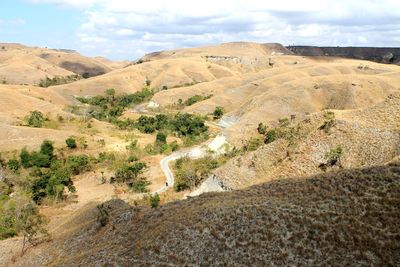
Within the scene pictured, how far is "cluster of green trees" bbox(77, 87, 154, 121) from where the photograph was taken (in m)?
126

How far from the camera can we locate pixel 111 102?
154875 millimetres

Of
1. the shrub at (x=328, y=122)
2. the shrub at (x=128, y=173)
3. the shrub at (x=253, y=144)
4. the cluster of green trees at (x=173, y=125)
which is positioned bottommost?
the cluster of green trees at (x=173, y=125)

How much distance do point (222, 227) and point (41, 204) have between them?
1542 inches

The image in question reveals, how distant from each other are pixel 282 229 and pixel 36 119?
8252cm

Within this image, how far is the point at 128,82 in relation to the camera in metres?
191

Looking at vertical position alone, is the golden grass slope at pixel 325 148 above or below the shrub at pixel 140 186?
above

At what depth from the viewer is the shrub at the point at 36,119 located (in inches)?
3755

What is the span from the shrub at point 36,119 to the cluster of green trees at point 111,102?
21.9m

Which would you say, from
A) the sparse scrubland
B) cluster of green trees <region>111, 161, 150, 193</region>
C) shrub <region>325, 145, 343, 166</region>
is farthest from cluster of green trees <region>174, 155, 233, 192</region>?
shrub <region>325, 145, 343, 166</region>

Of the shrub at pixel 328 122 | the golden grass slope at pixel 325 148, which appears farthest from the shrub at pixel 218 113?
the shrub at pixel 328 122

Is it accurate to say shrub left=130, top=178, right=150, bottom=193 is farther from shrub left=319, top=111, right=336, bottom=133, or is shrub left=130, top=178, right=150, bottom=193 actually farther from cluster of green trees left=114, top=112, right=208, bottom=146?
cluster of green trees left=114, top=112, right=208, bottom=146

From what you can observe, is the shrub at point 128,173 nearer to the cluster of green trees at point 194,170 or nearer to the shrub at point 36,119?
the cluster of green trees at point 194,170

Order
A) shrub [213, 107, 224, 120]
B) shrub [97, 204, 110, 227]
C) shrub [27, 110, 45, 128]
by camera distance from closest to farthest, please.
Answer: shrub [97, 204, 110, 227] → shrub [27, 110, 45, 128] → shrub [213, 107, 224, 120]

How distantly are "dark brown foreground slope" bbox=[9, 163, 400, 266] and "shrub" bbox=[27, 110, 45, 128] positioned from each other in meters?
69.2
